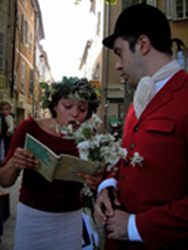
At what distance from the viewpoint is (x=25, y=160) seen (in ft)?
5.32

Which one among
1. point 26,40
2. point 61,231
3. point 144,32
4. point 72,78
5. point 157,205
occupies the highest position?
point 26,40

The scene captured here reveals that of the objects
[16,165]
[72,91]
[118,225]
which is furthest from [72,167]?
[72,91]

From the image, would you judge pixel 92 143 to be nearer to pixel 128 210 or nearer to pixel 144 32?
pixel 128 210

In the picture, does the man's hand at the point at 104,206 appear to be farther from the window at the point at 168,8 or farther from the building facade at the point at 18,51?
the window at the point at 168,8

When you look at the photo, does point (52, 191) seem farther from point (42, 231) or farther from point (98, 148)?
point (98, 148)

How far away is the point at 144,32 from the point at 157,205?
888 mm

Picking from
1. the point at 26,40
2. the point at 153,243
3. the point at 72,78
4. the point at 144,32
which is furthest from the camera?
the point at 26,40

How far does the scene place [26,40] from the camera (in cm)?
2100

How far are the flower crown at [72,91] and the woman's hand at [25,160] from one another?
63 centimetres

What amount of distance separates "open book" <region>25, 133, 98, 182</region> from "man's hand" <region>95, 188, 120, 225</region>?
14 centimetres

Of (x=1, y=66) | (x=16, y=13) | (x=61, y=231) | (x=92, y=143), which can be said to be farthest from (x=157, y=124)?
(x=16, y=13)

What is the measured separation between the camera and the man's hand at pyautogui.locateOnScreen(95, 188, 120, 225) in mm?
1265

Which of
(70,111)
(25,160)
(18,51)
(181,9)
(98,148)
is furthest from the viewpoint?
(18,51)

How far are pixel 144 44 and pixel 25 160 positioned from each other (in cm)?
98
